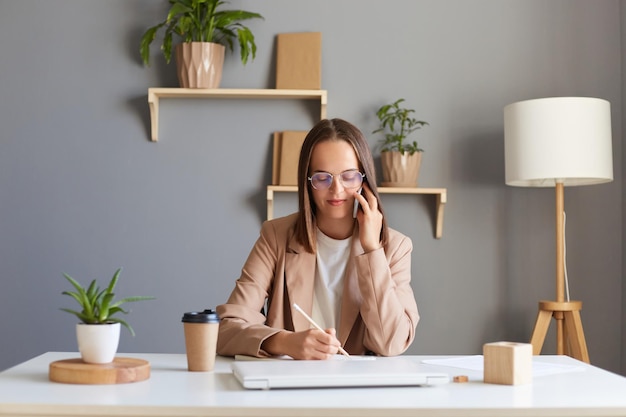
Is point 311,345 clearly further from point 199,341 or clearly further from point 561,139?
point 561,139

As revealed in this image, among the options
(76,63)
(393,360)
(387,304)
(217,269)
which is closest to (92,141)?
(76,63)

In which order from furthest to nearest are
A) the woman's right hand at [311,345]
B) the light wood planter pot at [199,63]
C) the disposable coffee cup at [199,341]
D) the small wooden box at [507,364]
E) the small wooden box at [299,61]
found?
the small wooden box at [299,61], the light wood planter pot at [199,63], the woman's right hand at [311,345], the disposable coffee cup at [199,341], the small wooden box at [507,364]

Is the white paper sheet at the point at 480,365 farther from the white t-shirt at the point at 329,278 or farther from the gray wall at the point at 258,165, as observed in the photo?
the gray wall at the point at 258,165

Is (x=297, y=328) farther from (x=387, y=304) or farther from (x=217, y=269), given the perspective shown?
(x=217, y=269)

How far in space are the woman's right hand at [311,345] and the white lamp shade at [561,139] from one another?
5.54 feet

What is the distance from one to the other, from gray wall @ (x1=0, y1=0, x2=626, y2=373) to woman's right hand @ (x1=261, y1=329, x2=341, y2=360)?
1828mm

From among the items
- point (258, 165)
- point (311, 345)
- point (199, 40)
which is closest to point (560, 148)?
point (258, 165)

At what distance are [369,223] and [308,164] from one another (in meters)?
0.25

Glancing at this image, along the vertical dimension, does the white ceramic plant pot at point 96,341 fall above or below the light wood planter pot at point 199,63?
below

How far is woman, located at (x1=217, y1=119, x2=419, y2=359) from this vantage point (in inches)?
76.9

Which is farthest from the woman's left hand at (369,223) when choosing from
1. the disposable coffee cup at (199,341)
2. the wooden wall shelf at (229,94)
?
the wooden wall shelf at (229,94)

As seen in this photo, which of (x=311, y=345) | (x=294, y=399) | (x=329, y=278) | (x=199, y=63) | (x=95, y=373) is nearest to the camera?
(x=294, y=399)

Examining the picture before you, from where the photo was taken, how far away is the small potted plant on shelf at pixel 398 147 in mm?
3359

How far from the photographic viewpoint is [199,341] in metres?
1.51
